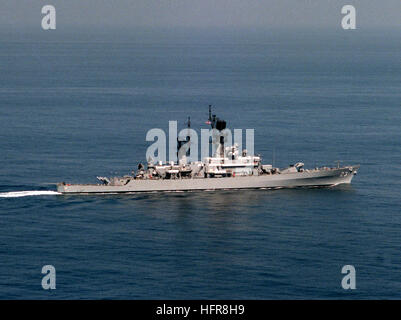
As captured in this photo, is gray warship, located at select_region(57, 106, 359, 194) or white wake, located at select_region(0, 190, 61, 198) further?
gray warship, located at select_region(57, 106, 359, 194)

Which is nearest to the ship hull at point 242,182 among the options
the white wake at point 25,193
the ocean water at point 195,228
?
the ocean water at point 195,228

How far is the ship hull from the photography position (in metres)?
118

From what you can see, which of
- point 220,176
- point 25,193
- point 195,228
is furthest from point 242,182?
point 25,193

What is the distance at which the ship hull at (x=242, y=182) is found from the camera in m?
118

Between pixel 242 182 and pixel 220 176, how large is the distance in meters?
3.23

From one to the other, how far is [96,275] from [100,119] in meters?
96.4

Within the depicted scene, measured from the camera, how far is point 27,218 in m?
105

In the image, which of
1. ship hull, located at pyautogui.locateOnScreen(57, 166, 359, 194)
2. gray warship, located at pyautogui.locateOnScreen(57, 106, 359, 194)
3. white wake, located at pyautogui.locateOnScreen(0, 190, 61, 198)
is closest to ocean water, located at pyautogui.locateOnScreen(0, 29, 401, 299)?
white wake, located at pyautogui.locateOnScreen(0, 190, 61, 198)

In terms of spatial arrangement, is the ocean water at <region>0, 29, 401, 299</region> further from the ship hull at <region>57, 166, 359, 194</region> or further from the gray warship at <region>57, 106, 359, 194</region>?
the gray warship at <region>57, 106, 359, 194</region>

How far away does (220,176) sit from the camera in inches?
4796

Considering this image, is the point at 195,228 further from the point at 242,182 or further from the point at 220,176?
the point at 220,176

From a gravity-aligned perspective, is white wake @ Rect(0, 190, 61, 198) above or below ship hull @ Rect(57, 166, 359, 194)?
below

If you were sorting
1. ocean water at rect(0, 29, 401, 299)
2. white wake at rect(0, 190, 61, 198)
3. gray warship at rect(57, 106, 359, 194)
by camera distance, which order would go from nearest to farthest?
ocean water at rect(0, 29, 401, 299) < white wake at rect(0, 190, 61, 198) < gray warship at rect(57, 106, 359, 194)

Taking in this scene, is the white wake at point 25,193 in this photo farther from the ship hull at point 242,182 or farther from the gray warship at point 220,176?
the gray warship at point 220,176
